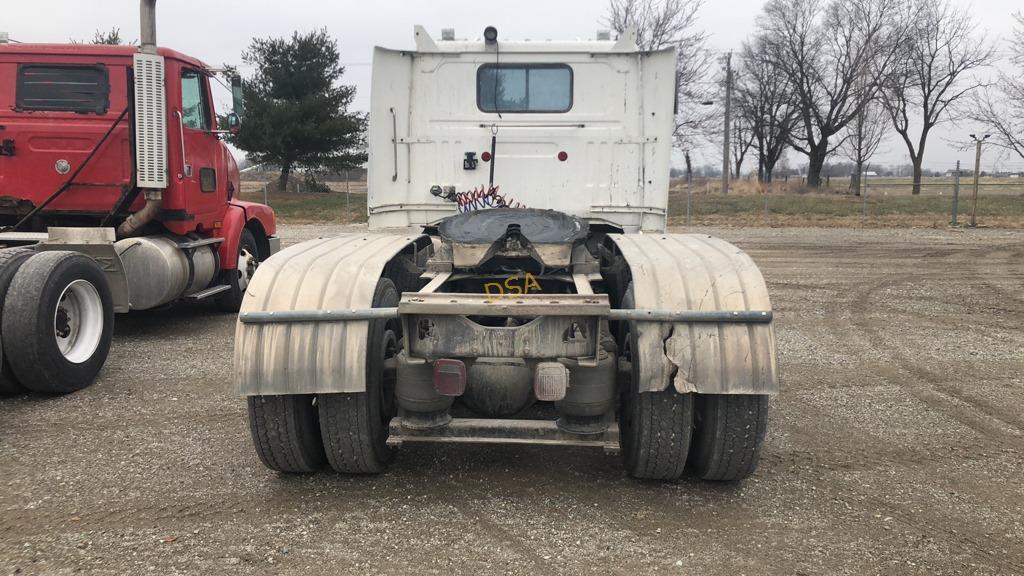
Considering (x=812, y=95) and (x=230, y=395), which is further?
(x=812, y=95)

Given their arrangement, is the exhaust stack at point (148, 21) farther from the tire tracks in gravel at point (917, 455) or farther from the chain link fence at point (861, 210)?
the chain link fence at point (861, 210)

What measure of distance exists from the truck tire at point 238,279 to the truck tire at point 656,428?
6271 millimetres

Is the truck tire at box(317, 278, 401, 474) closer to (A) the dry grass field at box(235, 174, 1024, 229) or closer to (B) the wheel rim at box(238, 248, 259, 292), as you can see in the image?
(B) the wheel rim at box(238, 248, 259, 292)

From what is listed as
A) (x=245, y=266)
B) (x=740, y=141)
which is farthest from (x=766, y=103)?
(x=245, y=266)

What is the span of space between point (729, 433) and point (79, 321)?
522 centimetres

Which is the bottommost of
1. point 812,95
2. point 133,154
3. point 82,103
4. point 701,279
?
point 701,279

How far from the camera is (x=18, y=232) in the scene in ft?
24.3

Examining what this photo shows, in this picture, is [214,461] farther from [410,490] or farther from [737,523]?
[737,523]

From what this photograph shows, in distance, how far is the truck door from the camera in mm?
7824

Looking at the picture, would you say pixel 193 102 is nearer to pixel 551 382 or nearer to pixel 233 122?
pixel 233 122

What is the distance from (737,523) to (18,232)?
7.03 m

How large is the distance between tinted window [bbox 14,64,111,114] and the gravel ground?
2631 millimetres

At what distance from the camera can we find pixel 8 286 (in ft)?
18.7

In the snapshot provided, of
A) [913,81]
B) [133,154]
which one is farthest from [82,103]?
[913,81]
